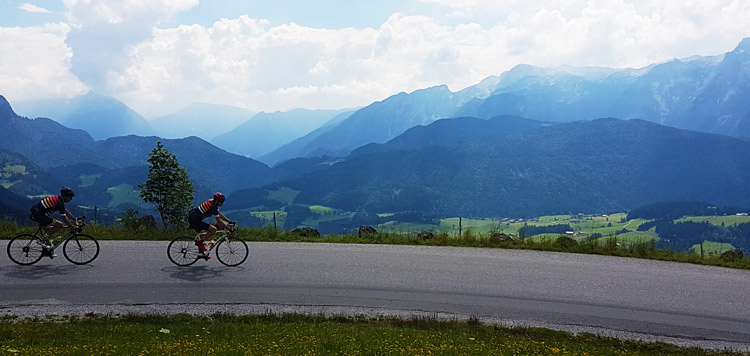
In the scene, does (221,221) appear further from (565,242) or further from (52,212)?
(565,242)

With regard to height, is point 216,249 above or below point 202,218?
below

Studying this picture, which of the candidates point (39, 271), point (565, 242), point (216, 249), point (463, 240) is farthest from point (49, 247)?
point (565, 242)

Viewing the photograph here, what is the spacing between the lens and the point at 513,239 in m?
19.0

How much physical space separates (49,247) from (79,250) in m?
0.74

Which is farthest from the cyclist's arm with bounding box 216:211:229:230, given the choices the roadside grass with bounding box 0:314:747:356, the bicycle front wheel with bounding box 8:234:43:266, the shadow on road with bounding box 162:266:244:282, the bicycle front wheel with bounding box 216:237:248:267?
the bicycle front wheel with bounding box 8:234:43:266

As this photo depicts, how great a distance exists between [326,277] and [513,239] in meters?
9.38

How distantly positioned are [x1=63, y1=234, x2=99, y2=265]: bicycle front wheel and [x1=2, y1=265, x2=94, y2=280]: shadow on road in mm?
458

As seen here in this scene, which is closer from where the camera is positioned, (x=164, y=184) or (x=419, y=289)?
(x=419, y=289)

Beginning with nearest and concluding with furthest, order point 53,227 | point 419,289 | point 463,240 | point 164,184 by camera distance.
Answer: point 419,289, point 53,227, point 463,240, point 164,184

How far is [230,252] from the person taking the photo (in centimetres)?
1384

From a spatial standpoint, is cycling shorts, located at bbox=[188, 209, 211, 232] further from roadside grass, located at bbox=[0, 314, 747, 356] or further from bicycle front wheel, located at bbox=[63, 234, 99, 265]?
roadside grass, located at bbox=[0, 314, 747, 356]

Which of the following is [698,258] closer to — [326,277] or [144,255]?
[326,277]

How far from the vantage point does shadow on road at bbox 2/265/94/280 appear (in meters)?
12.0

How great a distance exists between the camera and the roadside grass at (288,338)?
7180mm
